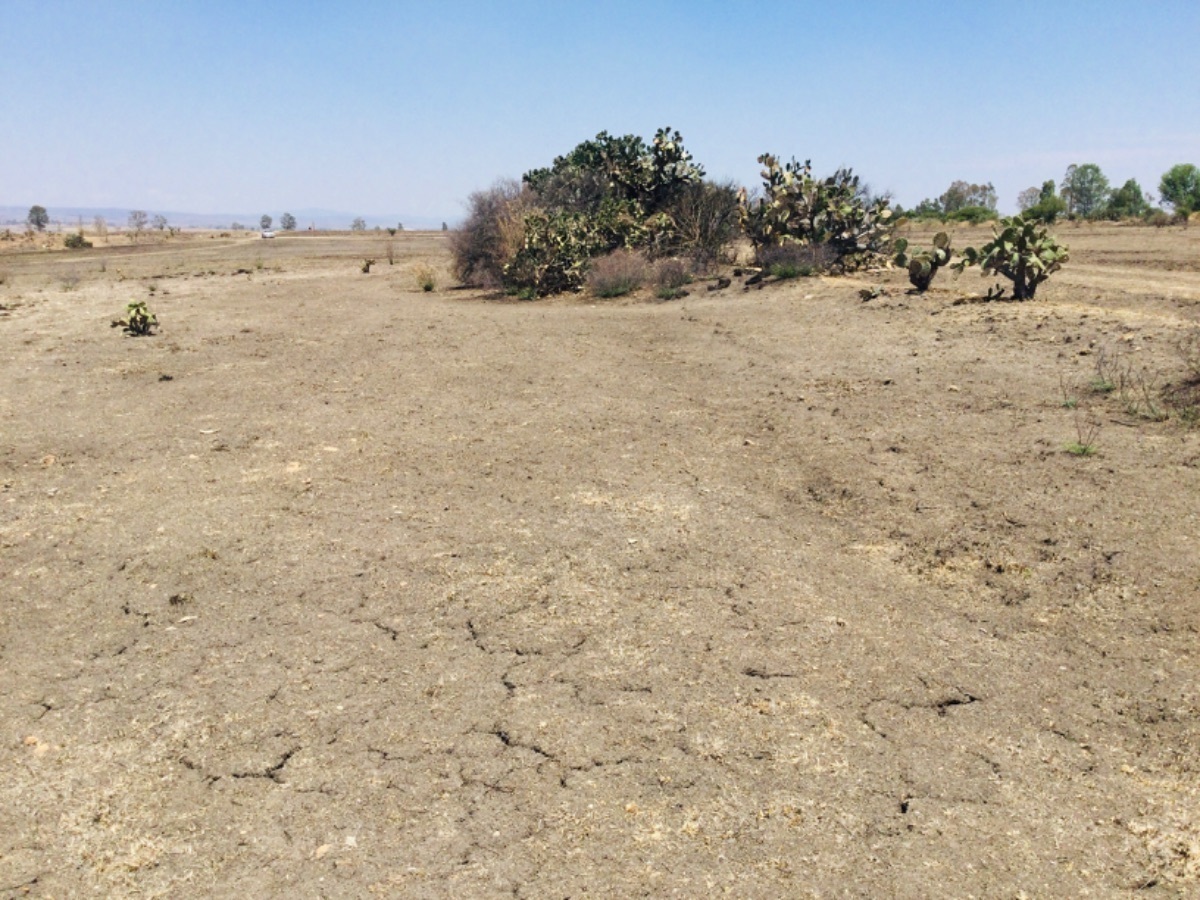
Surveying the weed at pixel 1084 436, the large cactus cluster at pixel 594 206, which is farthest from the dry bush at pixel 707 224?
the weed at pixel 1084 436

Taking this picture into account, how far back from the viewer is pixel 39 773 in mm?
3576

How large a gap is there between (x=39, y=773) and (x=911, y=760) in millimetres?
3379

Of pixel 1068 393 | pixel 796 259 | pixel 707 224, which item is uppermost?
pixel 707 224

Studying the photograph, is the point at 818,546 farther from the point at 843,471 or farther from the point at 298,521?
the point at 298,521

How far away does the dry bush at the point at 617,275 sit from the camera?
19.2 m

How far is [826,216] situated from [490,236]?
808cm

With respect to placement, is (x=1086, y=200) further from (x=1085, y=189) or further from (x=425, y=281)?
(x=425, y=281)

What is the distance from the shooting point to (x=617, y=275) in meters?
19.5

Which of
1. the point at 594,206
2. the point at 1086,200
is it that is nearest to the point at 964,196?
the point at 1086,200

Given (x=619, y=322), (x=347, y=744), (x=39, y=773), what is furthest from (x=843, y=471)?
(x=619, y=322)

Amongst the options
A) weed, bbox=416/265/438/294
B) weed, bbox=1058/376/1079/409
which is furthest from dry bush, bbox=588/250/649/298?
weed, bbox=1058/376/1079/409

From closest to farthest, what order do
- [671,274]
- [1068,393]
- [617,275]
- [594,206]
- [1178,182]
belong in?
[1068,393] < [671,274] < [617,275] < [594,206] < [1178,182]

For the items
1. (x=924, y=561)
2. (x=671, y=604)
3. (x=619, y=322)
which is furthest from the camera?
(x=619, y=322)

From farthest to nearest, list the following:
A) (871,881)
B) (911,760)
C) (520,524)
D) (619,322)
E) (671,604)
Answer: (619,322) < (520,524) < (671,604) < (911,760) < (871,881)
